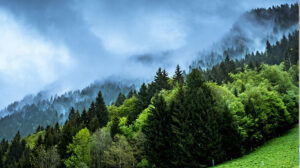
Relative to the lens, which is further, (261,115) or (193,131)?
(261,115)

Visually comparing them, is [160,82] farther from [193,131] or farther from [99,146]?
[193,131]

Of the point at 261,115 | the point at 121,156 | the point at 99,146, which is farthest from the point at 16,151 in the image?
the point at 261,115

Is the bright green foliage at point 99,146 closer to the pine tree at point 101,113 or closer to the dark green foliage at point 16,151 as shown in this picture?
the pine tree at point 101,113

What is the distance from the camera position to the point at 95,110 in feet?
247

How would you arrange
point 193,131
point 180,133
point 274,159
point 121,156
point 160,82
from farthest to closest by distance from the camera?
point 160,82, point 121,156, point 193,131, point 180,133, point 274,159

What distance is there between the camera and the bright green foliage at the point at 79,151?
45.4m

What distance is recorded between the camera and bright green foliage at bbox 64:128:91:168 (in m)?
45.4

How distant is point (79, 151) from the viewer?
46125 mm

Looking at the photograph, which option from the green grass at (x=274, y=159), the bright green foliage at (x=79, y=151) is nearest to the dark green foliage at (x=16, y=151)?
the bright green foliage at (x=79, y=151)

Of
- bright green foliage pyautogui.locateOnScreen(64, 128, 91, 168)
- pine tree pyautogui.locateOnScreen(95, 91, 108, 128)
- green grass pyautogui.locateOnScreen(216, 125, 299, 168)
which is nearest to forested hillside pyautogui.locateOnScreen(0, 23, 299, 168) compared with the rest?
bright green foliage pyautogui.locateOnScreen(64, 128, 91, 168)

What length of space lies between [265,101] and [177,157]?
2110 centimetres

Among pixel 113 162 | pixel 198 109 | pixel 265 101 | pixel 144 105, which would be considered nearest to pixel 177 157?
pixel 198 109

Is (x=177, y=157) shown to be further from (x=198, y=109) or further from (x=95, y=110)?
(x=95, y=110)

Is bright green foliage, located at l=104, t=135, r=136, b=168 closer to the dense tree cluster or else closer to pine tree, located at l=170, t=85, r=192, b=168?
the dense tree cluster
